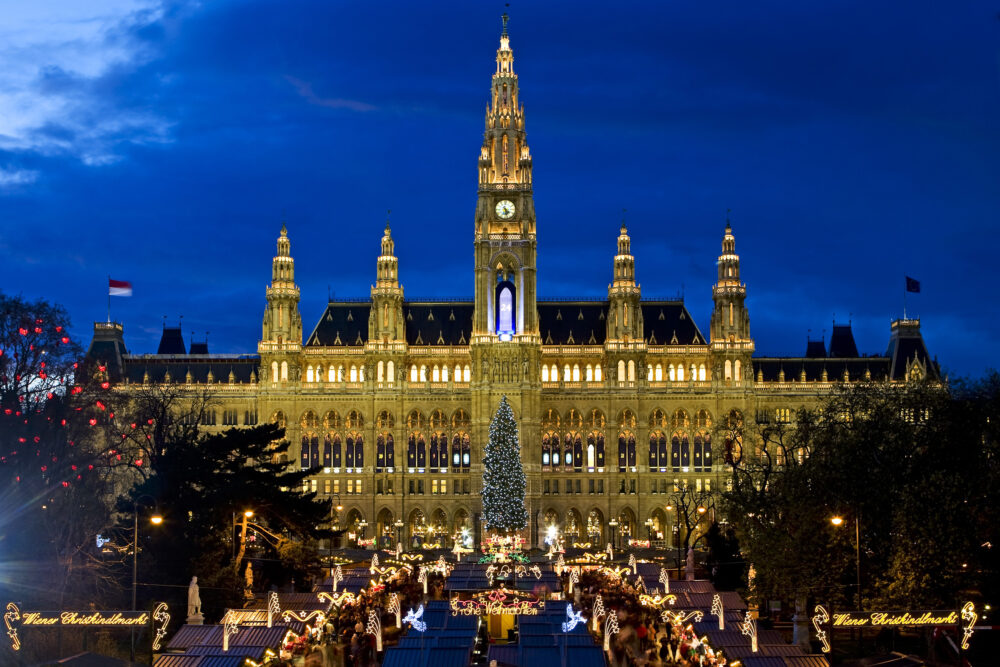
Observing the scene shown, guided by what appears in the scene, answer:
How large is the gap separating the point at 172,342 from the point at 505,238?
5241 centimetres

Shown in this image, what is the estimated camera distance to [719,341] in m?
147

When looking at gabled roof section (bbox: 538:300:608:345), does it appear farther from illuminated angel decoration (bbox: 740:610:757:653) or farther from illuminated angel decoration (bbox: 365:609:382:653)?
illuminated angel decoration (bbox: 740:610:757:653)

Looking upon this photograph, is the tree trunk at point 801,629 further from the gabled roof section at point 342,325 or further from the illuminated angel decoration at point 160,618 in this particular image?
the gabled roof section at point 342,325

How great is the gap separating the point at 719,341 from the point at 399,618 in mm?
88795

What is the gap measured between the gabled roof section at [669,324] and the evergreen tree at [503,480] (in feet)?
90.4

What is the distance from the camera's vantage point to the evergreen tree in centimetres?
12875

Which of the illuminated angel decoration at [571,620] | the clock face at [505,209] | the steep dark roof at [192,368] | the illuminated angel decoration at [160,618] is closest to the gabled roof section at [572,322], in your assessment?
the clock face at [505,209]

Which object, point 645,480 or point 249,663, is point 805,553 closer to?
point 249,663

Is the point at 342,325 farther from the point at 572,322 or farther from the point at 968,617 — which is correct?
the point at 968,617

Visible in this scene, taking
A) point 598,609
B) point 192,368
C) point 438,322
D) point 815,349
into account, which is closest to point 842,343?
point 815,349

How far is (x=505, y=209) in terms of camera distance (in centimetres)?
14625

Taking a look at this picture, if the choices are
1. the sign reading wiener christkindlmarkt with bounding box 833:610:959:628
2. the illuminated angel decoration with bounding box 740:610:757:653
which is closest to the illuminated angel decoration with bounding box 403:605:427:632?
the illuminated angel decoration with bounding box 740:610:757:653

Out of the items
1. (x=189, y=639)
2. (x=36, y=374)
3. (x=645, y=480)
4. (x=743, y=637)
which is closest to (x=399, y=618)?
(x=189, y=639)

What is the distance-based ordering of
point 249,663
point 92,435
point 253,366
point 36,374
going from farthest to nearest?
point 253,366 → point 92,435 → point 36,374 → point 249,663
